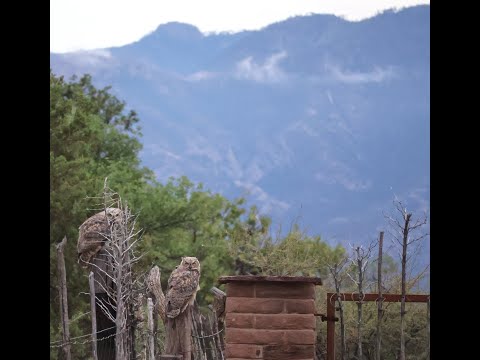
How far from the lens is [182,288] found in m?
9.49

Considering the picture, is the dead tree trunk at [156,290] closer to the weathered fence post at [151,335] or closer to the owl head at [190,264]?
the owl head at [190,264]

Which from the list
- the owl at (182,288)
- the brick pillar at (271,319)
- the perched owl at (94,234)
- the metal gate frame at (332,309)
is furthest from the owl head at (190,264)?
the brick pillar at (271,319)

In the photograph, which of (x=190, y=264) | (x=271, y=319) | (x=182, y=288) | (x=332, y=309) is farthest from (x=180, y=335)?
(x=271, y=319)

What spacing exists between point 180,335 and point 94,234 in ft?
4.36

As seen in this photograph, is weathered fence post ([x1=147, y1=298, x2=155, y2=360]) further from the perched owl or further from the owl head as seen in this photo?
the owl head

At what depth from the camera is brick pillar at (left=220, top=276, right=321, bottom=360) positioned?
23.9 ft

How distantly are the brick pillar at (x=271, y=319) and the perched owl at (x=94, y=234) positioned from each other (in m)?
2.74

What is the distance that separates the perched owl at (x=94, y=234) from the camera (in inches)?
384

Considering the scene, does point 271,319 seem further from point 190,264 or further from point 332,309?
point 190,264
